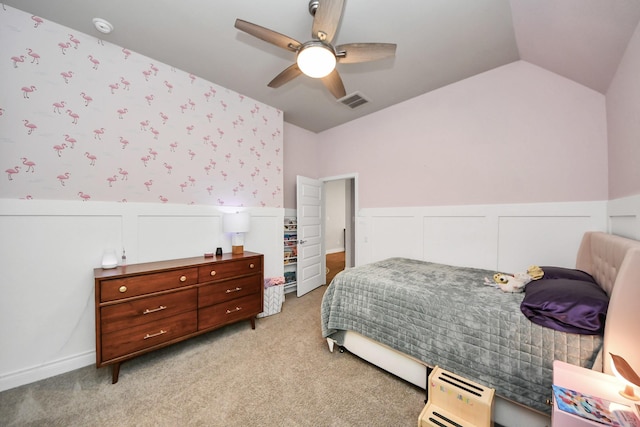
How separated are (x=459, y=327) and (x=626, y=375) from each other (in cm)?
67

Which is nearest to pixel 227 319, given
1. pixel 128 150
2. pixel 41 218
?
pixel 41 218

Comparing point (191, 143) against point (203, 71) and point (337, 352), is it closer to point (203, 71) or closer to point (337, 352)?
point (203, 71)

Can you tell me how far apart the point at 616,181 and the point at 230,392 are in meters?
3.32

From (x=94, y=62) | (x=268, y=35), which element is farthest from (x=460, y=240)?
(x=94, y=62)

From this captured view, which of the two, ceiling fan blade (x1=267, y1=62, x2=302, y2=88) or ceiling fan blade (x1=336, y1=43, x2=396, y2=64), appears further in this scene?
ceiling fan blade (x1=267, y1=62, x2=302, y2=88)

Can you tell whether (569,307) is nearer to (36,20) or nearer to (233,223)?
(233,223)

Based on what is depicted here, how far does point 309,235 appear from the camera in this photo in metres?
3.92

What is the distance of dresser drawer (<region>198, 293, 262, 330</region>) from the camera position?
2.24 metres

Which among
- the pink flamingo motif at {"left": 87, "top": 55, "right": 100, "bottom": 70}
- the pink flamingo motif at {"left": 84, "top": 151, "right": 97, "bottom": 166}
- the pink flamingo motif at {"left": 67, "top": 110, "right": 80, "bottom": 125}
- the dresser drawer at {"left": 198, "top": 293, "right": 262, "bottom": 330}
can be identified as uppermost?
the pink flamingo motif at {"left": 87, "top": 55, "right": 100, "bottom": 70}

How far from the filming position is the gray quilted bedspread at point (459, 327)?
48.1 inches

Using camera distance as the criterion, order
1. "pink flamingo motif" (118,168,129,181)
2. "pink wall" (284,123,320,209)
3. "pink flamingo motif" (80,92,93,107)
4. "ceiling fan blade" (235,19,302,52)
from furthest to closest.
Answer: "pink wall" (284,123,320,209)
"pink flamingo motif" (118,168,129,181)
"pink flamingo motif" (80,92,93,107)
"ceiling fan blade" (235,19,302,52)

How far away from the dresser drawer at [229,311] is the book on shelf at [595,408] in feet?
7.85

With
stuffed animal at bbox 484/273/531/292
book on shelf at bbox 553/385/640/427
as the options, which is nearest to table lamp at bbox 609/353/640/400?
book on shelf at bbox 553/385/640/427

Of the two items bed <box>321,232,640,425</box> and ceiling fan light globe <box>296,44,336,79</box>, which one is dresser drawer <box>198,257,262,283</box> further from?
ceiling fan light globe <box>296,44,336,79</box>
